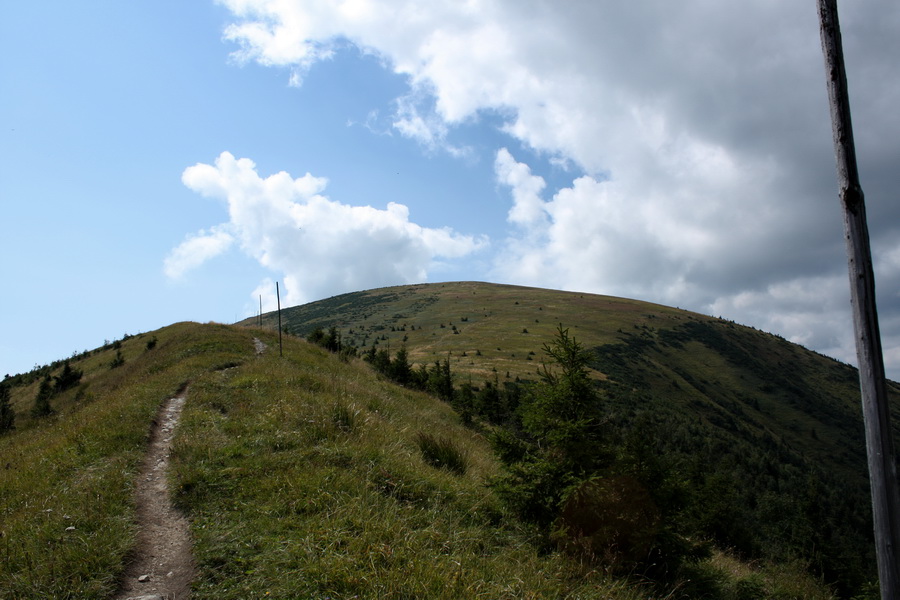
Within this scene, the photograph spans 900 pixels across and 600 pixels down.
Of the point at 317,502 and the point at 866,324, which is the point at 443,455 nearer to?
the point at 317,502

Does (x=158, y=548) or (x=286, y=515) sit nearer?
(x=158, y=548)

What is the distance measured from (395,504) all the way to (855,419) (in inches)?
6494

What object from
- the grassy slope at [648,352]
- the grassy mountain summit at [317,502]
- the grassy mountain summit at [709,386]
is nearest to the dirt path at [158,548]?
the grassy mountain summit at [317,502]

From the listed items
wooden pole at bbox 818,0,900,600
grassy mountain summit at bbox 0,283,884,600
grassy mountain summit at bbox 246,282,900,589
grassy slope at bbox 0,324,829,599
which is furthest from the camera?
grassy mountain summit at bbox 246,282,900,589

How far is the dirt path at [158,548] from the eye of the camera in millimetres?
4593

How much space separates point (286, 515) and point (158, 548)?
146cm

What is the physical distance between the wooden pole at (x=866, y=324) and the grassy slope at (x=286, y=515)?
2.80 m

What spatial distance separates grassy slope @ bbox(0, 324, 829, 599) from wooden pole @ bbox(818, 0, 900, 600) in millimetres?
2799

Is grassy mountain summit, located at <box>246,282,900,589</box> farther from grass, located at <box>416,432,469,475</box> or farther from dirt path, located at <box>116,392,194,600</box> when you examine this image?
dirt path, located at <box>116,392,194,600</box>

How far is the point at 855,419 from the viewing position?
123 m

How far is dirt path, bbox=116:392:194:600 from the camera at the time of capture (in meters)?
4.59

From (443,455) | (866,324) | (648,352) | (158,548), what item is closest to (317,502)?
(158,548)

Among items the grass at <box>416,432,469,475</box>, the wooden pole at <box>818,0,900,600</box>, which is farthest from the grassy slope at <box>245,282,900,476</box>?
the wooden pole at <box>818,0,900,600</box>

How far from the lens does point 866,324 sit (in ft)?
12.0
